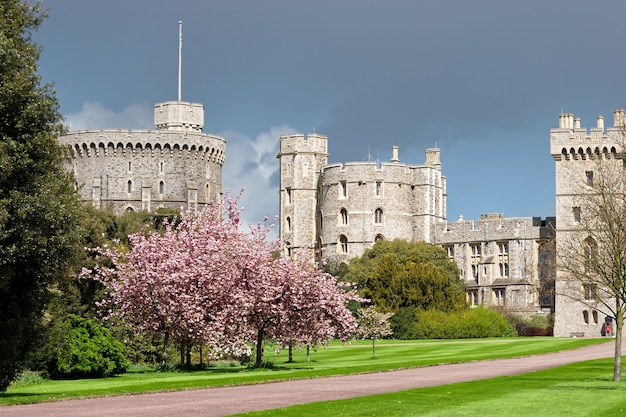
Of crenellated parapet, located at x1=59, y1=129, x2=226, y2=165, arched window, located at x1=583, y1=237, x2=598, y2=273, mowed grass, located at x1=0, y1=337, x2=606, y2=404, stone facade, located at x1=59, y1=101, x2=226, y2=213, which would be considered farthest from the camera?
crenellated parapet, located at x1=59, y1=129, x2=226, y2=165

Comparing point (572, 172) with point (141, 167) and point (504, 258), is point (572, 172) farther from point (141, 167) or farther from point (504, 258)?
point (141, 167)

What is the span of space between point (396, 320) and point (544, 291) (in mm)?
16703

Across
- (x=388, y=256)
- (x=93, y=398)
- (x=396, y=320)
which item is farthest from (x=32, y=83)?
(x=388, y=256)

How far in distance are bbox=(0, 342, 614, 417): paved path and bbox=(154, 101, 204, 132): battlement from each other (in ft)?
254

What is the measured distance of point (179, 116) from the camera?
113000mm

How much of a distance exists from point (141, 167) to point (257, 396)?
8396cm

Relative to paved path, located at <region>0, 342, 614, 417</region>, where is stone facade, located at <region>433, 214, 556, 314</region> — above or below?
above

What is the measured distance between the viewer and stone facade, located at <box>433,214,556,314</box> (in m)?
89.8

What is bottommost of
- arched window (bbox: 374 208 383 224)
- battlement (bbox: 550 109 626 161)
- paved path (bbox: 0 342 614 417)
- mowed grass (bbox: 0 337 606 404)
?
mowed grass (bbox: 0 337 606 404)

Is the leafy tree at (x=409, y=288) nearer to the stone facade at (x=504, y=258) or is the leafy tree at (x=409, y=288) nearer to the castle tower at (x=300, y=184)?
the stone facade at (x=504, y=258)

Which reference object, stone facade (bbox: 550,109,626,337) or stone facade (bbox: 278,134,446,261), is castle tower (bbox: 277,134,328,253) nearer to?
stone facade (bbox: 278,134,446,261)

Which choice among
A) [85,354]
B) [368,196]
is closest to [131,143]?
[368,196]

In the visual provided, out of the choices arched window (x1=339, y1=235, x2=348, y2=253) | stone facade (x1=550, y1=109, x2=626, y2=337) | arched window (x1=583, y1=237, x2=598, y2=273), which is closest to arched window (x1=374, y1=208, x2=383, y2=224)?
arched window (x1=339, y1=235, x2=348, y2=253)

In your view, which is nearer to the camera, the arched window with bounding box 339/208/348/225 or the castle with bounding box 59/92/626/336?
the castle with bounding box 59/92/626/336
